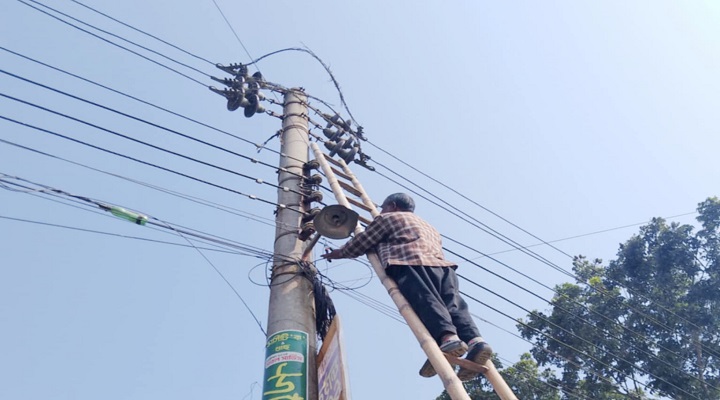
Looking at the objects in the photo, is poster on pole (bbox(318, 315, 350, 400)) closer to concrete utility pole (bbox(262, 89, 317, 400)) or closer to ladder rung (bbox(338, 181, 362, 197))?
concrete utility pole (bbox(262, 89, 317, 400))

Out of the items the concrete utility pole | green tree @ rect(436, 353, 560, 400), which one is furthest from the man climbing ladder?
green tree @ rect(436, 353, 560, 400)

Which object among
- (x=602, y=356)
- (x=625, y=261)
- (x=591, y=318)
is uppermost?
(x=625, y=261)

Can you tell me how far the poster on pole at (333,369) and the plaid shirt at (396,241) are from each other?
0.62 meters

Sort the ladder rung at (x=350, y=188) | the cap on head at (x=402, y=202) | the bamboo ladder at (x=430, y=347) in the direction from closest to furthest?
the bamboo ladder at (x=430, y=347), the cap on head at (x=402, y=202), the ladder rung at (x=350, y=188)

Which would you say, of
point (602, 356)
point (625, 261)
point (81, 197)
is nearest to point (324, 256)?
point (81, 197)

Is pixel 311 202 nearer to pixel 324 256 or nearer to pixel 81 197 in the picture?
pixel 324 256

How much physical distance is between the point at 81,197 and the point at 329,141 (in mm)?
3903

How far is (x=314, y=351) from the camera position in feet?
16.8

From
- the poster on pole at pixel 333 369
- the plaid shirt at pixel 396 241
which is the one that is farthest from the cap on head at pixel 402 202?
the poster on pole at pixel 333 369

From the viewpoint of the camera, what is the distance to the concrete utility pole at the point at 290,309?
15.7ft

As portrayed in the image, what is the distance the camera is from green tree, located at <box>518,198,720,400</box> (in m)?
16.7

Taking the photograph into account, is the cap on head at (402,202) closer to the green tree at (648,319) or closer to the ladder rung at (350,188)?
the ladder rung at (350,188)

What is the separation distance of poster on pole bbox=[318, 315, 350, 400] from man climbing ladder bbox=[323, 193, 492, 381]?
0.58 metres

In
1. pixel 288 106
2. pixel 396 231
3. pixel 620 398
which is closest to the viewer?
pixel 396 231
